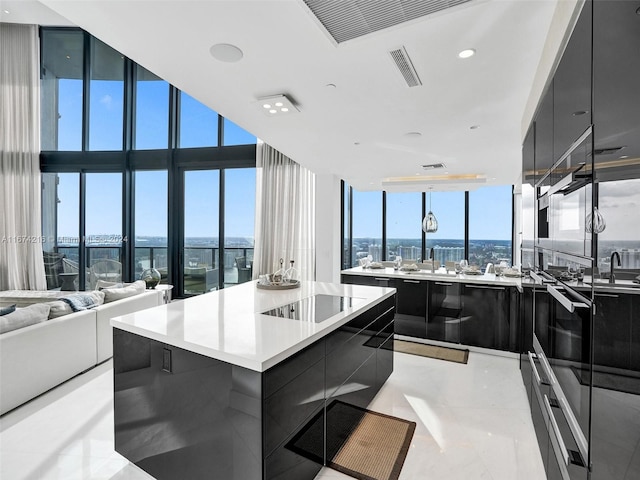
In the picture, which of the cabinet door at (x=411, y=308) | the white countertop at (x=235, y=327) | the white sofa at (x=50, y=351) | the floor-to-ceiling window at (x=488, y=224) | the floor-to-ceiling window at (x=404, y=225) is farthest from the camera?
the floor-to-ceiling window at (x=404, y=225)

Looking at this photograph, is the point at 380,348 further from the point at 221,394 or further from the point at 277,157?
the point at 277,157

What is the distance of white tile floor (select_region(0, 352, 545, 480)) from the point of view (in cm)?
192

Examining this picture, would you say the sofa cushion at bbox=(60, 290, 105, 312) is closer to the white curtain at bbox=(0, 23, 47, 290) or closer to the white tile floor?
the white tile floor

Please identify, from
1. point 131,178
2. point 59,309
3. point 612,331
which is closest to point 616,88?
point 612,331

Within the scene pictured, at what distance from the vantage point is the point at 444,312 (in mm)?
4129

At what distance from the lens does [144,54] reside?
1853 millimetres

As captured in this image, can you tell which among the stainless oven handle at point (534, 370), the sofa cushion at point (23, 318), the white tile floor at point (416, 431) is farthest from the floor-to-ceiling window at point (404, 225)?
the sofa cushion at point (23, 318)

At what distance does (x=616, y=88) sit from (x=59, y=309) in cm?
416

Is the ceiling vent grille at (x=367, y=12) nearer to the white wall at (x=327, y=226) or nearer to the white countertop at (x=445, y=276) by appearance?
the white countertop at (x=445, y=276)

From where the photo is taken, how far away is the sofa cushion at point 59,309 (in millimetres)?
3078

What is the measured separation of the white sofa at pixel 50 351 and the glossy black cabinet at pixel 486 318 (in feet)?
13.6

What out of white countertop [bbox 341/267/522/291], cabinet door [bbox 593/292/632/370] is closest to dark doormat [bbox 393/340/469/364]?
white countertop [bbox 341/267/522/291]

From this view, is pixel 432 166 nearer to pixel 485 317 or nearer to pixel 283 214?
pixel 485 317

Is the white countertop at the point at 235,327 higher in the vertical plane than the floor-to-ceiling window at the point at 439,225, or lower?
lower
